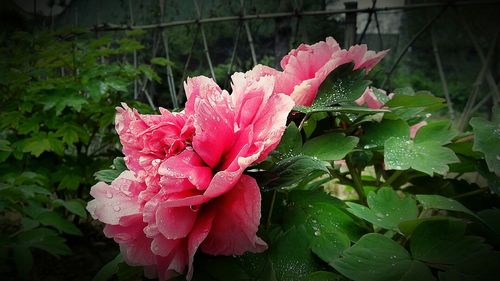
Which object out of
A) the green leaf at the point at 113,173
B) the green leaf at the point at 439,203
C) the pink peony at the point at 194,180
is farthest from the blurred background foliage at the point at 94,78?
the green leaf at the point at 439,203

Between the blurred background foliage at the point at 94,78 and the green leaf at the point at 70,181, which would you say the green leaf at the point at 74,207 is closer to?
the blurred background foliage at the point at 94,78

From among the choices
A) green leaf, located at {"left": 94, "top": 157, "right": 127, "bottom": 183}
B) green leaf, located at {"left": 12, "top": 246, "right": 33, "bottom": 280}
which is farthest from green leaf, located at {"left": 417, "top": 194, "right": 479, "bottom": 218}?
green leaf, located at {"left": 12, "top": 246, "right": 33, "bottom": 280}

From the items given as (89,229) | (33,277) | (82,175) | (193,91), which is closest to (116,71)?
(82,175)

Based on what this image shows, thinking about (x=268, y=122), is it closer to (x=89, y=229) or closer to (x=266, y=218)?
(x=266, y=218)

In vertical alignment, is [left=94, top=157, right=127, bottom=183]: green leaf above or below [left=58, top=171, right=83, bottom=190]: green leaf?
above

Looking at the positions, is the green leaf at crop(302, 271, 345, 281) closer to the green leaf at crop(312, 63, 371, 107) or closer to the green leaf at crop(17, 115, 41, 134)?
the green leaf at crop(312, 63, 371, 107)

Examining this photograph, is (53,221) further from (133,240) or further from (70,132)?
(133,240)

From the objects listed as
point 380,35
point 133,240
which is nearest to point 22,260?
point 133,240
